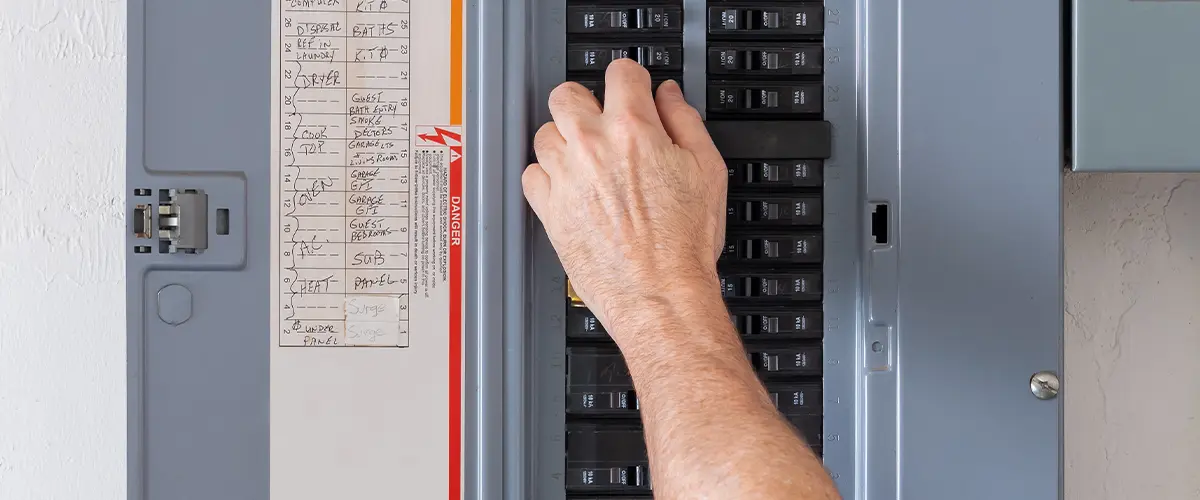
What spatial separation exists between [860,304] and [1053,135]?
0.89ft

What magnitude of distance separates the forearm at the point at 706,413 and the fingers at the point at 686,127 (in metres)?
0.15

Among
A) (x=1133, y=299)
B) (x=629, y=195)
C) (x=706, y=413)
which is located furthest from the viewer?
(x=1133, y=299)

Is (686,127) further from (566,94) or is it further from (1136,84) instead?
(1136,84)

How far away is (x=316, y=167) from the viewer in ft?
2.68

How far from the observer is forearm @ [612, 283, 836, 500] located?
1.91 ft

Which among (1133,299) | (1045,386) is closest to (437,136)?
(1045,386)

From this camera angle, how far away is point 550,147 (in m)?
0.80

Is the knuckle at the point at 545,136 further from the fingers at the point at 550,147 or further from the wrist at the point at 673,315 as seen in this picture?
the wrist at the point at 673,315

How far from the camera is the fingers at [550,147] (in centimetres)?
79

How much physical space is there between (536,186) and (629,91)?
0.45 feet

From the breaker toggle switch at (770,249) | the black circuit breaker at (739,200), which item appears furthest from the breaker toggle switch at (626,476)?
the breaker toggle switch at (770,249)

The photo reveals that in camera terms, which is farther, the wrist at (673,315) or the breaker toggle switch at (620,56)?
the breaker toggle switch at (620,56)
